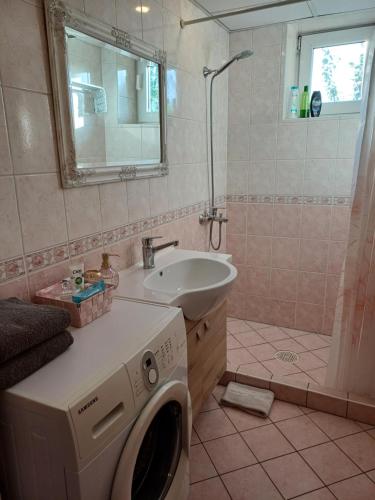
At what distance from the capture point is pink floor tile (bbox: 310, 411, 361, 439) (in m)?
1.77

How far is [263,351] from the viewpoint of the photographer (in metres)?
2.51

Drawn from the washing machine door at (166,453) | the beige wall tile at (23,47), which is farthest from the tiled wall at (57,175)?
the washing machine door at (166,453)

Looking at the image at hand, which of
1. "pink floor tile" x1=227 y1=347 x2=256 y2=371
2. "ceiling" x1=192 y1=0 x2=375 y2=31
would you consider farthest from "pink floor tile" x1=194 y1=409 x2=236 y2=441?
"ceiling" x1=192 y1=0 x2=375 y2=31

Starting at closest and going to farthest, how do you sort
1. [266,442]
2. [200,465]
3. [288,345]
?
1. [200,465]
2. [266,442]
3. [288,345]

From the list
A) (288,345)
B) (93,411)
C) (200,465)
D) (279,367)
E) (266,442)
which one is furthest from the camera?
(288,345)

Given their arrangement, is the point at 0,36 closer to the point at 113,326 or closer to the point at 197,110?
the point at 113,326

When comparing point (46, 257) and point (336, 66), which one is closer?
point (46, 257)

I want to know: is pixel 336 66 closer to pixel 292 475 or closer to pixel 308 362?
pixel 308 362

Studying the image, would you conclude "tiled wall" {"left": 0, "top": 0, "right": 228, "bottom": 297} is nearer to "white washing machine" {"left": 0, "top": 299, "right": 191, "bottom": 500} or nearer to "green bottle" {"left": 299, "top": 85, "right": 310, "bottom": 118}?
"white washing machine" {"left": 0, "top": 299, "right": 191, "bottom": 500}

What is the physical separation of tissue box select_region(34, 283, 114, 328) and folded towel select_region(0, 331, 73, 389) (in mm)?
135

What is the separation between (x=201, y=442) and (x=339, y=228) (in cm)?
168

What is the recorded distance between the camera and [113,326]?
1104 millimetres

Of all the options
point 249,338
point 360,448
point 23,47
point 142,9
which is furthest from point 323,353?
point 23,47

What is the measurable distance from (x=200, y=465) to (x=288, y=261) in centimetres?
161
